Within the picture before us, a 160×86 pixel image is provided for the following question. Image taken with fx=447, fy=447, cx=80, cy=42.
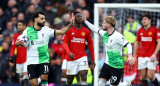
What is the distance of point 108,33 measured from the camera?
11094 mm

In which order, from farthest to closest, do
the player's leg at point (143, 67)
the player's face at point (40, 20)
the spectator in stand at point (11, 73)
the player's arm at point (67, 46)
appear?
the spectator in stand at point (11, 73) → the player's leg at point (143, 67) → the player's arm at point (67, 46) → the player's face at point (40, 20)

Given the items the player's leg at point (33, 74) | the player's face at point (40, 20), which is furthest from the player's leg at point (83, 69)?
the player's face at point (40, 20)

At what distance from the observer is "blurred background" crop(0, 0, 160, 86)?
49.5 feet

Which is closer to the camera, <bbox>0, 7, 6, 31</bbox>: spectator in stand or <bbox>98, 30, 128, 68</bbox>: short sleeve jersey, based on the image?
<bbox>98, 30, 128, 68</bbox>: short sleeve jersey

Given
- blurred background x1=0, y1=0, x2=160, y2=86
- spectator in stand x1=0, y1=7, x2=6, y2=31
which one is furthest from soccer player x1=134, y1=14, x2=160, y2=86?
spectator in stand x1=0, y1=7, x2=6, y2=31

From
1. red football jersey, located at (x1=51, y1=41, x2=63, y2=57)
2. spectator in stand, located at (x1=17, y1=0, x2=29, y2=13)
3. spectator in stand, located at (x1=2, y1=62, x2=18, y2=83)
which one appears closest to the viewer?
red football jersey, located at (x1=51, y1=41, x2=63, y2=57)

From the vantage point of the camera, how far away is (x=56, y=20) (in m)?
16.2

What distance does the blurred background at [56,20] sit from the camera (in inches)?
594

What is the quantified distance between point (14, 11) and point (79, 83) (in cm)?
609

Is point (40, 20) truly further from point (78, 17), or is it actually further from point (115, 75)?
point (115, 75)

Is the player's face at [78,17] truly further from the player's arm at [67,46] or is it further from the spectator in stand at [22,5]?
the spectator in stand at [22,5]

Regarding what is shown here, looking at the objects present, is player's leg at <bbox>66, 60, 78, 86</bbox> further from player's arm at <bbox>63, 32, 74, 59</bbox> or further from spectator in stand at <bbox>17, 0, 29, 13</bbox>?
spectator in stand at <bbox>17, 0, 29, 13</bbox>

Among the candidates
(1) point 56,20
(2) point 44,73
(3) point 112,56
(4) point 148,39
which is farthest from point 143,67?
(1) point 56,20

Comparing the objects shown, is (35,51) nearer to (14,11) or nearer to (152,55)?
(152,55)
